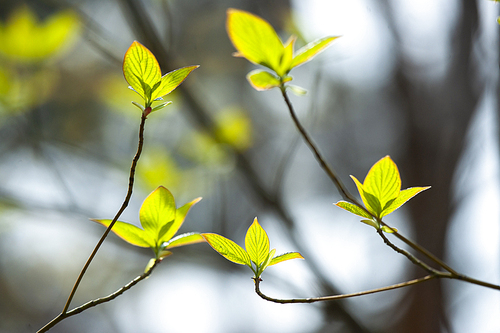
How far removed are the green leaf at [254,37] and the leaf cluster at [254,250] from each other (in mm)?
87

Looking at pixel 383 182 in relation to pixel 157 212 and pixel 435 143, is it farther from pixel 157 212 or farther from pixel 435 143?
pixel 435 143

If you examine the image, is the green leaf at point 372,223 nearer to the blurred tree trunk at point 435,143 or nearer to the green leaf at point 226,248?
the green leaf at point 226,248

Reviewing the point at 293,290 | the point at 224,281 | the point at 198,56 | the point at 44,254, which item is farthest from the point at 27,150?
the point at 293,290

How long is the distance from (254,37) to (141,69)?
0.19ft

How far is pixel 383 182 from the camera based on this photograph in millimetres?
168

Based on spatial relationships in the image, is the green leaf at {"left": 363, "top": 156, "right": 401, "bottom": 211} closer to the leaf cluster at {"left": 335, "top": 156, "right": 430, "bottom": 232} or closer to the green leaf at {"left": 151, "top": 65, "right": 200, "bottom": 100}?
the leaf cluster at {"left": 335, "top": 156, "right": 430, "bottom": 232}

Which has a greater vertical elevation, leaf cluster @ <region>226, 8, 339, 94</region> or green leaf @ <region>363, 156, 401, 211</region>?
leaf cluster @ <region>226, 8, 339, 94</region>

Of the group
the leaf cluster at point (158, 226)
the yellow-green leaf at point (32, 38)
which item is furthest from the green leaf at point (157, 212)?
the yellow-green leaf at point (32, 38)

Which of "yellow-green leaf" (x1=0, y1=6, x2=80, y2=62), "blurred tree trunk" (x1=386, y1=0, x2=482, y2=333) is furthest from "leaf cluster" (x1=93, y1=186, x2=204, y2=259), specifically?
"blurred tree trunk" (x1=386, y1=0, x2=482, y2=333)

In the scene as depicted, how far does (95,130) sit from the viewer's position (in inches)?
48.4

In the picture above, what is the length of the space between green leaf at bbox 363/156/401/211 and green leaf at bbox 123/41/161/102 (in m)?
0.12

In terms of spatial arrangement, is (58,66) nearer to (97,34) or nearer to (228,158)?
(97,34)

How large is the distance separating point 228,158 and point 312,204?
61cm

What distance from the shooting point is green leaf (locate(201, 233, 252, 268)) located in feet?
0.55
